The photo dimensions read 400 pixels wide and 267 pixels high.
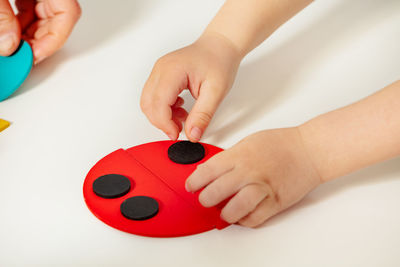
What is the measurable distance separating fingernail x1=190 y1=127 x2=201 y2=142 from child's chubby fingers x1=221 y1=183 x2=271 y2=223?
0.52ft

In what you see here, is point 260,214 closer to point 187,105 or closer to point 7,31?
point 187,105

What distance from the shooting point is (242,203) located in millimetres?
634

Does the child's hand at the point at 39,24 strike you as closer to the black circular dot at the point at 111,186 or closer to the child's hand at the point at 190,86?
the child's hand at the point at 190,86

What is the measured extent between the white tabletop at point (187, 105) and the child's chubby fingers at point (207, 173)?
2.6 inches

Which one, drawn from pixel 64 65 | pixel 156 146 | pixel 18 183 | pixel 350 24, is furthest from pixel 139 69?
pixel 350 24

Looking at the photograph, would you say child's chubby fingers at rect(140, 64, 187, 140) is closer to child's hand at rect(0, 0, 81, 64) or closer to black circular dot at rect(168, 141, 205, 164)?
black circular dot at rect(168, 141, 205, 164)

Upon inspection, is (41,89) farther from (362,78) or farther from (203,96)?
(362,78)

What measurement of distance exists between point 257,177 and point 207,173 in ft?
0.22

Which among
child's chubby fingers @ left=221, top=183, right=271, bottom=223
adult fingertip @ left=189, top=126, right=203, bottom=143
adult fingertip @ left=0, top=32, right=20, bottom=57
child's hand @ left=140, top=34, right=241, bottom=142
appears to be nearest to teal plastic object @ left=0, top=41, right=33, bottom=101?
adult fingertip @ left=0, top=32, right=20, bottom=57

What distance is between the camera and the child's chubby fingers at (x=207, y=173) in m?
0.67

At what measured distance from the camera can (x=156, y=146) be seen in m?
0.80

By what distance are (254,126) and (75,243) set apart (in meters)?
0.38

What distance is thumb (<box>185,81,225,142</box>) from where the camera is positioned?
2.56 ft

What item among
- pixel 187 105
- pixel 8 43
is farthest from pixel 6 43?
pixel 187 105
